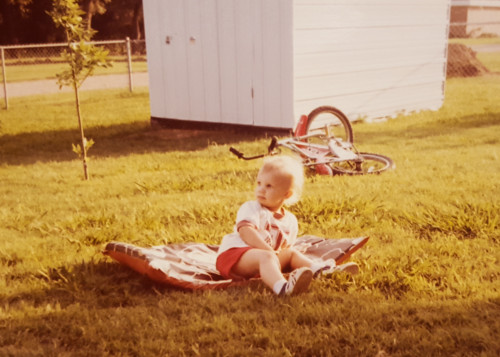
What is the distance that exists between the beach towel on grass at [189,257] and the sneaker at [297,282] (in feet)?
1.16

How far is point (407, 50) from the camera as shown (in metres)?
13.8

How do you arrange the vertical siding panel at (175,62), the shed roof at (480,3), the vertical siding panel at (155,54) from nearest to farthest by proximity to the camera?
the vertical siding panel at (175,62) → the vertical siding panel at (155,54) → the shed roof at (480,3)

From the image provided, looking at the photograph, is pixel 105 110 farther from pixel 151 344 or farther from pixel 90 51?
pixel 151 344

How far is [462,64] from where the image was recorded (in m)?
23.0

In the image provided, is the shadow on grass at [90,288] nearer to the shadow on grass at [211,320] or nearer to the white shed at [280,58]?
the shadow on grass at [211,320]

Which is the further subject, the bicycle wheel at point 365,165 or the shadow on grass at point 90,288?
the bicycle wheel at point 365,165

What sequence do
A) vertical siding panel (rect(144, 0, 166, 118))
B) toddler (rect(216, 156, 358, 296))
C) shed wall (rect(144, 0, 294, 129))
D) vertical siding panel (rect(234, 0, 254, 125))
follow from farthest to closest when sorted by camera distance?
1. vertical siding panel (rect(144, 0, 166, 118))
2. vertical siding panel (rect(234, 0, 254, 125))
3. shed wall (rect(144, 0, 294, 129))
4. toddler (rect(216, 156, 358, 296))

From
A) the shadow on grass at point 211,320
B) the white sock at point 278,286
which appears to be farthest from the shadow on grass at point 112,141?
the white sock at point 278,286

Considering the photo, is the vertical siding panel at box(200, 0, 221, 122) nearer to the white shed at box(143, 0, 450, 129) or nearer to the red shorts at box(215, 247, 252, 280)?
the white shed at box(143, 0, 450, 129)

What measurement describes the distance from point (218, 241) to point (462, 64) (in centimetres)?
1989

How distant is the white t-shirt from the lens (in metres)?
4.37

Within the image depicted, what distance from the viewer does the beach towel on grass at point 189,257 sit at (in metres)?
4.26

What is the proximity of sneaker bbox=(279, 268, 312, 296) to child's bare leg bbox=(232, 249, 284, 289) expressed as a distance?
0.08 metres

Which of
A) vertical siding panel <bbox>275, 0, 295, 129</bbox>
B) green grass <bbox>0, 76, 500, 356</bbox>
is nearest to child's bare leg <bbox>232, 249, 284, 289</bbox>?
green grass <bbox>0, 76, 500, 356</bbox>
